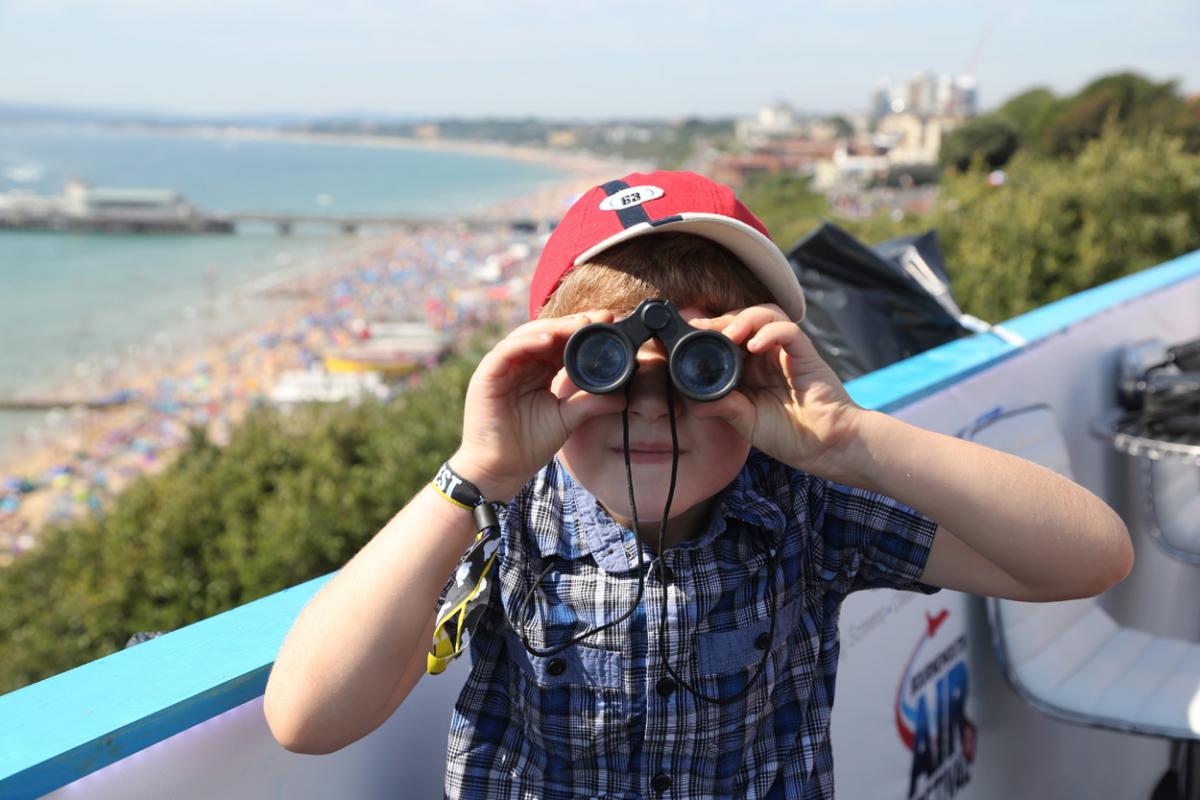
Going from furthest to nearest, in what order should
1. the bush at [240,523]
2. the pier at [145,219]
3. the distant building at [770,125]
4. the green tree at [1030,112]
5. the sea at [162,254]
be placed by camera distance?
the distant building at [770,125]
the pier at [145,219]
the green tree at [1030,112]
the sea at [162,254]
the bush at [240,523]

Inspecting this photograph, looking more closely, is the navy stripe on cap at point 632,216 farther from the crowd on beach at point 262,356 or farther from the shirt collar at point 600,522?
the crowd on beach at point 262,356

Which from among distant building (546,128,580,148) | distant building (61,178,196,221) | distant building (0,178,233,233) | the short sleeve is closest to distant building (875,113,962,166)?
distant building (0,178,233,233)

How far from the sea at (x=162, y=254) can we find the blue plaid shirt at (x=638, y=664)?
4194cm

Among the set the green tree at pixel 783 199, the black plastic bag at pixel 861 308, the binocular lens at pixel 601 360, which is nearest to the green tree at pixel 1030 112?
the green tree at pixel 783 199

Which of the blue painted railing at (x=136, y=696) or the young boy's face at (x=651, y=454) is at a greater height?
the young boy's face at (x=651, y=454)

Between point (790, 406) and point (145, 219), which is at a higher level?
point (790, 406)

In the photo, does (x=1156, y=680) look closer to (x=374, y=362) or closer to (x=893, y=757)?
(x=893, y=757)

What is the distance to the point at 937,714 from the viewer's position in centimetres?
242

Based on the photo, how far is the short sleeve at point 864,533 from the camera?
59.4 inches

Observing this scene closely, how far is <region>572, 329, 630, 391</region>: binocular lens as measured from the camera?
1201 mm

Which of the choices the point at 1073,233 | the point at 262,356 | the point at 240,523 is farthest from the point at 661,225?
the point at 262,356

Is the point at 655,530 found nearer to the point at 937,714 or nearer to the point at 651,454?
the point at 651,454

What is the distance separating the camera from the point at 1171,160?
9.45m

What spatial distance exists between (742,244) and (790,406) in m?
0.25
